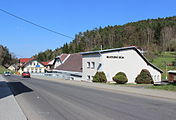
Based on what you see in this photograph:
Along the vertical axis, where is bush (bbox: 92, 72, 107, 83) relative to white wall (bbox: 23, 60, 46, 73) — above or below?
below

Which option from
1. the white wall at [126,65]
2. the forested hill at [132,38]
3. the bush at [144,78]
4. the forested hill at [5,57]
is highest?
the forested hill at [132,38]

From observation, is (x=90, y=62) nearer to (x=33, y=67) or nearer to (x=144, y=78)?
(x=144, y=78)

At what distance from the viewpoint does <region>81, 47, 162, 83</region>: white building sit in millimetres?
34688

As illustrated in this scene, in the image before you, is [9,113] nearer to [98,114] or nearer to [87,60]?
[98,114]

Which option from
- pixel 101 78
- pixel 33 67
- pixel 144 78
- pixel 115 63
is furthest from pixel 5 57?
pixel 144 78

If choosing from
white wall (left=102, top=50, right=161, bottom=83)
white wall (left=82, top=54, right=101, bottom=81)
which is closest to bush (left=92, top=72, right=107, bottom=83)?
white wall (left=102, top=50, right=161, bottom=83)

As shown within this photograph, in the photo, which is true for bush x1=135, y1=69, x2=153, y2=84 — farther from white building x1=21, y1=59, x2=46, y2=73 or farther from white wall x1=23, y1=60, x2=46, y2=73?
white wall x1=23, y1=60, x2=46, y2=73

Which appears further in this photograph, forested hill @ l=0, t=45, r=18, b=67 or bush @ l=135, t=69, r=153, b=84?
forested hill @ l=0, t=45, r=18, b=67

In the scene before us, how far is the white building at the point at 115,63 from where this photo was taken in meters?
34.7

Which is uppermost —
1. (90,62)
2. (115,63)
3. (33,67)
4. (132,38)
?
(132,38)

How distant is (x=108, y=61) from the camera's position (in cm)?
3497

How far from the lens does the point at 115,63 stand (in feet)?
117

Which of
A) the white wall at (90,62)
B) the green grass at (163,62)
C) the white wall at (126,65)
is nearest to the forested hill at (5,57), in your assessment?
the green grass at (163,62)

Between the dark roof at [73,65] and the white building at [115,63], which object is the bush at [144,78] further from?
the dark roof at [73,65]
